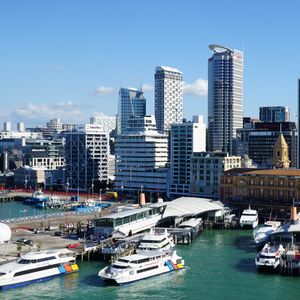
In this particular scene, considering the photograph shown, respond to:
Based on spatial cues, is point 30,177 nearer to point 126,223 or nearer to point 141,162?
point 141,162

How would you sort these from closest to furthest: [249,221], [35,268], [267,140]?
[35,268] → [249,221] → [267,140]

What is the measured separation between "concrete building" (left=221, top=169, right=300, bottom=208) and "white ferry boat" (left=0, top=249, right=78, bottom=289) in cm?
4283

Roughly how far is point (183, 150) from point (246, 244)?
55342 mm

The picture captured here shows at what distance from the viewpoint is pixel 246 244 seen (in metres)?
61.9

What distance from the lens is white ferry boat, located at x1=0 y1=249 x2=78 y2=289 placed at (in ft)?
146

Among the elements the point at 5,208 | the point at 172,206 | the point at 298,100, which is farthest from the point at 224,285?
the point at 298,100

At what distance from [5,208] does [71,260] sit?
189ft

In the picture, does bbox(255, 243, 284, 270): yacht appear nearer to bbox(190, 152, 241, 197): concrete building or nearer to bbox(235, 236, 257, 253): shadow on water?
bbox(235, 236, 257, 253): shadow on water

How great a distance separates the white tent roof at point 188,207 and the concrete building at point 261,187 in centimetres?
824

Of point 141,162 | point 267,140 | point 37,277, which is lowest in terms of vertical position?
point 37,277

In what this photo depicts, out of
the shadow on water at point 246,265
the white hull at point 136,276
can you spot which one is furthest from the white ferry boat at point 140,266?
the shadow on water at point 246,265

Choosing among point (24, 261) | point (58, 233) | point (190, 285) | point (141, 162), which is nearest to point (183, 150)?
point (141, 162)

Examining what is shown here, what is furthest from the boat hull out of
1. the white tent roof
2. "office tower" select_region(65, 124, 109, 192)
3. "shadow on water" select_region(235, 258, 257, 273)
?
"office tower" select_region(65, 124, 109, 192)

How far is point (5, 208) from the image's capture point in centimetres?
10425
